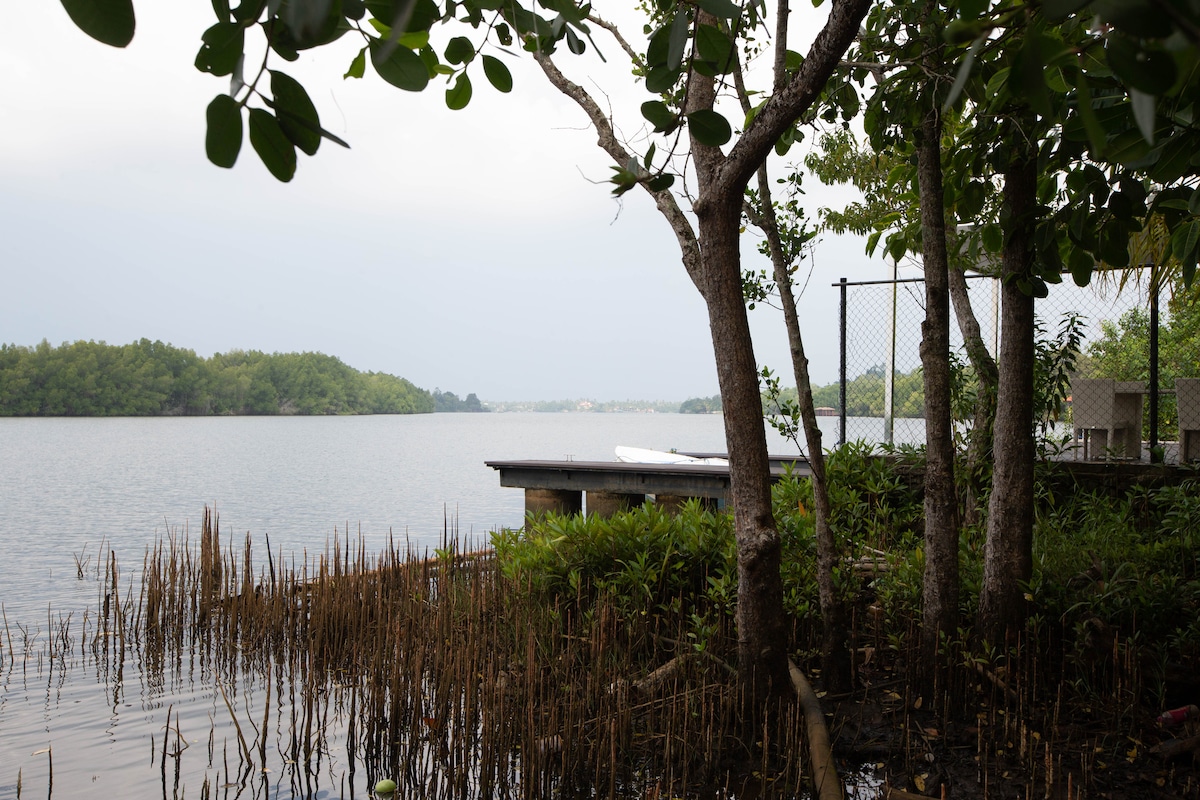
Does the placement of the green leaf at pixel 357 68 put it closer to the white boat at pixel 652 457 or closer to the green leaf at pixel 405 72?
the green leaf at pixel 405 72

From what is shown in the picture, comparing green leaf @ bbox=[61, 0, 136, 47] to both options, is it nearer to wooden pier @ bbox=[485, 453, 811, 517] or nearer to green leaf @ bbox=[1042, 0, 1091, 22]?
green leaf @ bbox=[1042, 0, 1091, 22]

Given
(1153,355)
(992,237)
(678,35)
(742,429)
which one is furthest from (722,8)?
(1153,355)

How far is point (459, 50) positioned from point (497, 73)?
25 cm

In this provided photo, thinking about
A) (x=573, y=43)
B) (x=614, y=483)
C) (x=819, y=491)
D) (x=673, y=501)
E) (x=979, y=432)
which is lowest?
(x=673, y=501)

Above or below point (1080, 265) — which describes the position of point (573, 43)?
above

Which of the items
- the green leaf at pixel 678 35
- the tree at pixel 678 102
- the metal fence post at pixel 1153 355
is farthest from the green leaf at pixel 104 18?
the metal fence post at pixel 1153 355

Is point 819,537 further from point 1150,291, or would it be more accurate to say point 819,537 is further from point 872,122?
point 1150,291

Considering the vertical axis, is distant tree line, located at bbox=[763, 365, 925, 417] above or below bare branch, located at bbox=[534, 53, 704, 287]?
below

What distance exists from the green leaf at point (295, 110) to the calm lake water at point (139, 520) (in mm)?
3727

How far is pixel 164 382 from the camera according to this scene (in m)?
49.7

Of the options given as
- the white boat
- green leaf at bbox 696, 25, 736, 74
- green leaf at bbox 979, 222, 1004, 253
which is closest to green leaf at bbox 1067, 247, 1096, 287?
green leaf at bbox 979, 222, 1004, 253

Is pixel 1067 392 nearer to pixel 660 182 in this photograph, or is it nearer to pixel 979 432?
pixel 979 432

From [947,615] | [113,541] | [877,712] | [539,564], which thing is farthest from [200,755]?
[113,541]

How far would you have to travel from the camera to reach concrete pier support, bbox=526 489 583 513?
373 inches
